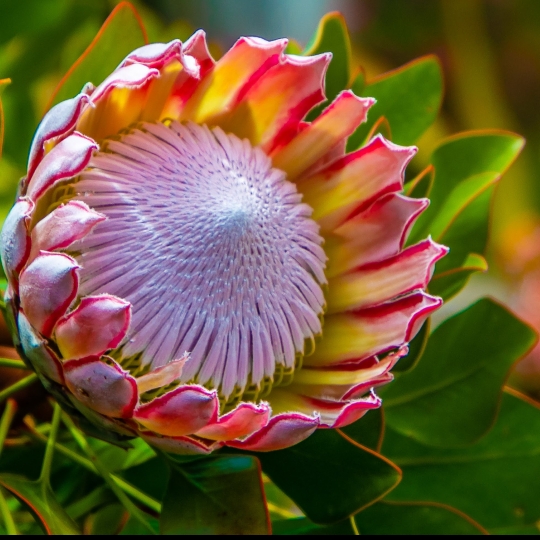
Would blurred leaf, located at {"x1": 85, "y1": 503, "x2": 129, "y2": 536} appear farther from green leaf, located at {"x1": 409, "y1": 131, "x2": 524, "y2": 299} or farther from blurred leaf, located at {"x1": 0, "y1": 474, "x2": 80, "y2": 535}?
green leaf, located at {"x1": 409, "y1": 131, "x2": 524, "y2": 299}

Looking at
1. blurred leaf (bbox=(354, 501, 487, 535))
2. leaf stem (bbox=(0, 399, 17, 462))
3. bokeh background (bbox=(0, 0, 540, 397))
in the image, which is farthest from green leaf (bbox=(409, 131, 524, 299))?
bokeh background (bbox=(0, 0, 540, 397))

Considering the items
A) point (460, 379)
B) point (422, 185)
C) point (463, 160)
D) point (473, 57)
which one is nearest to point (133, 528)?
point (460, 379)

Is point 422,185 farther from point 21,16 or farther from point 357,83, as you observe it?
point 21,16

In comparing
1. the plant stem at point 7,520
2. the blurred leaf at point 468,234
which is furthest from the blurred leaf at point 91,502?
the blurred leaf at point 468,234

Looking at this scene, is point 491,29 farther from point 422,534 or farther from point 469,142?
point 422,534

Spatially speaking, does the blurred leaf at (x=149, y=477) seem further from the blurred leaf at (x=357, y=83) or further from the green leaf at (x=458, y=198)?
the blurred leaf at (x=357, y=83)
